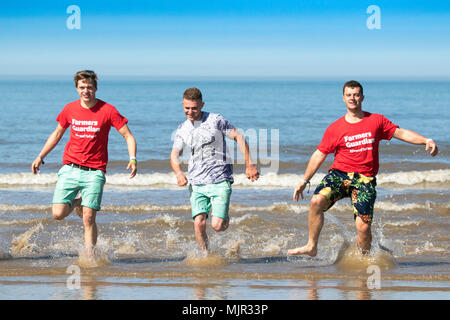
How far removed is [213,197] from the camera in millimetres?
7309

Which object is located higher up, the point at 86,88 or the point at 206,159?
the point at 86,88

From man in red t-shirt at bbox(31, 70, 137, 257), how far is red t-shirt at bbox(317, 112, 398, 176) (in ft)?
6.88

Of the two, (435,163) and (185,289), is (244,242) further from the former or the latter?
(435,163)

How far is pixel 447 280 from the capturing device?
675 centimetres

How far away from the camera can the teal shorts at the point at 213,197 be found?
286 inches

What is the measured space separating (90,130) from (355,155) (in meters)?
2.75

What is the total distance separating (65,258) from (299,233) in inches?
137

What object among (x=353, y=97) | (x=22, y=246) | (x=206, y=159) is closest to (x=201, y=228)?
(x=206, y=159)

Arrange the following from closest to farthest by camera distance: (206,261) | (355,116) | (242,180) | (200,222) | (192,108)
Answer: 1. (355,116)
2. (192,108)
3. (200,222)
4. (206,261)
5. (242,180)

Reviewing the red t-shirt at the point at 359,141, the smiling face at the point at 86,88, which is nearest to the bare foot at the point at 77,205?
the smiling face at the point at 86,88

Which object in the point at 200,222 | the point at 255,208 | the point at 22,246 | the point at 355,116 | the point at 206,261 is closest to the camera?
the point at 355,116

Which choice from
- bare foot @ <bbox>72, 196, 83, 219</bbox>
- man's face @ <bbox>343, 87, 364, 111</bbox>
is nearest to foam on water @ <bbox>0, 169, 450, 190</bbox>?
bare foot @ <bbox>72, 196, 83, 219</bbox>

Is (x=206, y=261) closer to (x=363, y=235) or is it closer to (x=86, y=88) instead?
(x=363, y=235)

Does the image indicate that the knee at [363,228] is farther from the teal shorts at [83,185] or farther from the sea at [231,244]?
the teal shorts at [83,185]
